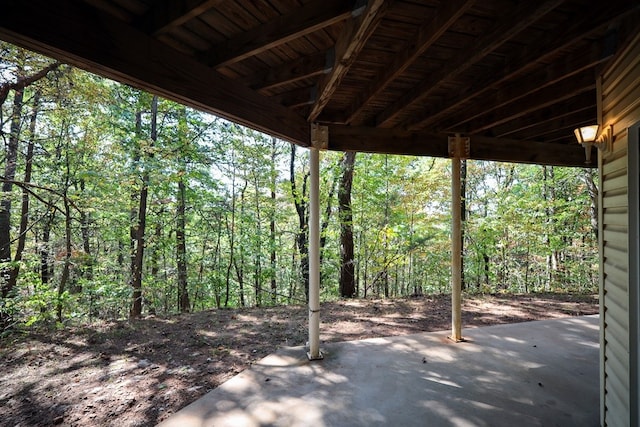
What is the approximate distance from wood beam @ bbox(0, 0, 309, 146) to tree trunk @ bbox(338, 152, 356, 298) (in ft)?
15.8

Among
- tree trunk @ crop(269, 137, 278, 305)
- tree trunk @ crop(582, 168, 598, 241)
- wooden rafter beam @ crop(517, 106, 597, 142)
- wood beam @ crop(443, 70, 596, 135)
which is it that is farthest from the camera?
tree trunk @ crop(269, 137, 278, 305)

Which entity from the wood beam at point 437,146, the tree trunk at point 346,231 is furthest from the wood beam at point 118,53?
the tree trunk at point 346,231

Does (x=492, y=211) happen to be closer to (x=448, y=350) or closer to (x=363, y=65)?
(x=448, y=350)

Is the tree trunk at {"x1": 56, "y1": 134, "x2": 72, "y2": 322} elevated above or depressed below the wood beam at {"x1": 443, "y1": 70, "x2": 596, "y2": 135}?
below

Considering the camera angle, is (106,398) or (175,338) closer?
(106,398)

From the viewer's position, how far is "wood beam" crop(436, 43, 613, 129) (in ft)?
6.02

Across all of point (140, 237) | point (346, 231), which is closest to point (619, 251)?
point (346, 231)

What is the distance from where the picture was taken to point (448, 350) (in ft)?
10.6

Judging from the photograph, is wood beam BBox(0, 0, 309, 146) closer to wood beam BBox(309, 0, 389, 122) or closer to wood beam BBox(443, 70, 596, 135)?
wood beam BBox(309, 0, 389, 122)

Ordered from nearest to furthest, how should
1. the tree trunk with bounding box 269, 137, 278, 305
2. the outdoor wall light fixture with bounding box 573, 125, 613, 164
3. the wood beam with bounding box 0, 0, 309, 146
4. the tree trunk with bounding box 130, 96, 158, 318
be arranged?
1. the wood beam with bounding box 0, 0, 309, 146
2. the outdoor wall light fixture with bounding box 573, 125, 613, 164
3. the tree trunk with bounding box 130, 96, 158, 318
4. the tree trunk with bounding box 269, 137, 278, 305

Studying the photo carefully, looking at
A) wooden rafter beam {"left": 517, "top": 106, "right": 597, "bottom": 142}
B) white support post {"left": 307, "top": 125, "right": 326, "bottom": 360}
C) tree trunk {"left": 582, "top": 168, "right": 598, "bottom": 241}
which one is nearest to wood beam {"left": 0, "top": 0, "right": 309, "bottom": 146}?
white support post {"left": 307, "top": 125, "right": 326, "bottom": 360}

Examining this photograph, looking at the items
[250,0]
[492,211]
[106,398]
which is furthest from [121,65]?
[492,211]

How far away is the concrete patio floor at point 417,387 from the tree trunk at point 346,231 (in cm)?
302

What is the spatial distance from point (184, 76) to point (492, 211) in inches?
385
